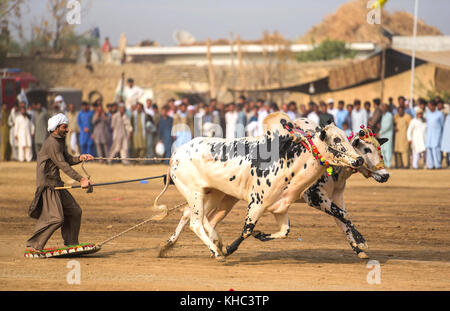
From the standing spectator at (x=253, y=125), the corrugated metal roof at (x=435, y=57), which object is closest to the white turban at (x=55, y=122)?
the standing spectator at (x=253, y=125)

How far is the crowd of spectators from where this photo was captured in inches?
875

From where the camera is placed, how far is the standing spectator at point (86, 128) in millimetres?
24500

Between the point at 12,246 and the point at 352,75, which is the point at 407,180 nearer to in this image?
the point at 352,75

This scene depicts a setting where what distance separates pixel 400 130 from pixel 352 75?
20.7 feet

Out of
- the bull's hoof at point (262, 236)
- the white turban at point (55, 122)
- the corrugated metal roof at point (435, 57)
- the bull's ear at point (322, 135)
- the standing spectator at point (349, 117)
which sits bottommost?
the bull's hoof at point (262, 236)

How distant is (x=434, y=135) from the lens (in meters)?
22.0

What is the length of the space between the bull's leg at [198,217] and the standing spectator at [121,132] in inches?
589

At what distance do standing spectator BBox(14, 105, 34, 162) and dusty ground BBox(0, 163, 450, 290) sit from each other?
910 cm

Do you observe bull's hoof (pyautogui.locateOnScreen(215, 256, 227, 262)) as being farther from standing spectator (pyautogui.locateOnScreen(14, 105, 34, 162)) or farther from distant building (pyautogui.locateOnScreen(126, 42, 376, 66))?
distant building (pyautogui.locateOnScreen(126, 42, 376, 66))

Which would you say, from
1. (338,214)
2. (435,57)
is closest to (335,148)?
(338,214)

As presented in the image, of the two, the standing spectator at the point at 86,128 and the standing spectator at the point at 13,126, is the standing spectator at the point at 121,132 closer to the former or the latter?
the standing spectator at the point at 86,128

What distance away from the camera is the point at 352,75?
28.4m

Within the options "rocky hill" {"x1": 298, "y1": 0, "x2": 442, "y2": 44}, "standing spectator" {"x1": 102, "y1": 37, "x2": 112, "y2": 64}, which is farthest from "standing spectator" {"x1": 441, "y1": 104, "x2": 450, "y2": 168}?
"rocky hill" {"x1": 298, "y1": 0, "x2": 442, "y2": 44}
